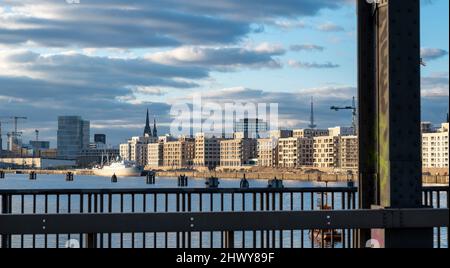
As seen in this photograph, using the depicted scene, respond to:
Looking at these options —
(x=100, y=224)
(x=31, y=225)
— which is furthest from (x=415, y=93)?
(x=31, y=225)

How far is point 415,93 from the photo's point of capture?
9.50 meters

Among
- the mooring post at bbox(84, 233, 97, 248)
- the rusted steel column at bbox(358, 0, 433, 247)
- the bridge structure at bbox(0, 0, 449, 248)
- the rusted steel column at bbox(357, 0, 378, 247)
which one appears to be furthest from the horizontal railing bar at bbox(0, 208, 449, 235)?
the rusted steel column at bbox(357, 0, 378, 247)

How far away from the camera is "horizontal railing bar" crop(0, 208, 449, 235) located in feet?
28.0

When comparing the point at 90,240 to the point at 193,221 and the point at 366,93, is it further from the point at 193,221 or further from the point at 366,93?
the point at 366,93

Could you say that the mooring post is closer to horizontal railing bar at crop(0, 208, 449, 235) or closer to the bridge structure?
the bridge structure

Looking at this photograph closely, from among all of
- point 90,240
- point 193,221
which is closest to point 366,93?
point 193,221

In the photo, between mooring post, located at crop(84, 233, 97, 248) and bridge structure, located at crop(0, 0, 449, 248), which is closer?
bridge structure, located at crop(0, 0, 449, 248)

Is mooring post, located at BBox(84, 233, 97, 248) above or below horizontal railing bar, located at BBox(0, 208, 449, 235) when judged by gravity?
below

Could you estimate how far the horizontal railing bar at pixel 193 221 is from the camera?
8.55m
